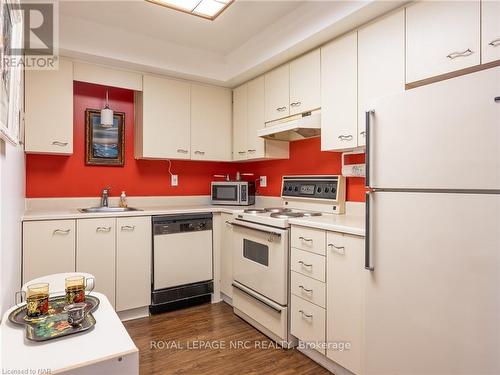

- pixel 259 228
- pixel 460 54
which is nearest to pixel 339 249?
pixel 259 228

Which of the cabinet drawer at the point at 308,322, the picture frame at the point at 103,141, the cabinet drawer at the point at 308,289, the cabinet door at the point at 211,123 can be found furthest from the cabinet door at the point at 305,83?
the picture frame at the point at 103,141

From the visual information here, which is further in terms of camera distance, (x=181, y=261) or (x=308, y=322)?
(x=181, y=261)

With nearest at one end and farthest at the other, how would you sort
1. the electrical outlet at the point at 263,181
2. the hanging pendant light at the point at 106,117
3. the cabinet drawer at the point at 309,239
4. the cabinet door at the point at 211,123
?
the cabinet drawer at the point at 309,239 → the hanging pendant light at the point at 106,117 → the cabinet door at the point at 211,123 → the electrical outlet at the point at 263,181

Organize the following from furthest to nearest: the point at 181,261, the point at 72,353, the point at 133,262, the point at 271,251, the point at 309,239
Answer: the point at 181,261, the point at 133,262, the point at 271,251, the point at 309,239, the point at 72,353

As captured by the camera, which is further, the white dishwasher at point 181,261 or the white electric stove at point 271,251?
the white dishwasher at point 181,261

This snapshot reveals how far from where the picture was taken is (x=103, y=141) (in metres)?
3.05

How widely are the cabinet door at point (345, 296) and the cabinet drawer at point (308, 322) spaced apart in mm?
54

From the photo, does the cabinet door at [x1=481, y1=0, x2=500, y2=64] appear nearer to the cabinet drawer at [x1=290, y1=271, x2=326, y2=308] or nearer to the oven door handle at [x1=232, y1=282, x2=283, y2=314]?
the cabinet drawer at [x1=290, y1=271, x2=326, y2=308]

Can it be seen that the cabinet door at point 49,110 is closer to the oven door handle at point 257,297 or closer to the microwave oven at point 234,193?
the microwave oven at point 234,193

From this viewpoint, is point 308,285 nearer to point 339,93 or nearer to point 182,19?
point 339,93

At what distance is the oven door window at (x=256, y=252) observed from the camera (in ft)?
7.76

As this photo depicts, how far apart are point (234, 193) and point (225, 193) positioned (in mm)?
121

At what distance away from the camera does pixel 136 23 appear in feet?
8.57

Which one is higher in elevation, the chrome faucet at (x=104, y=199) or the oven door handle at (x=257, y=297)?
the chrome faucet at (x=104, y=199)
